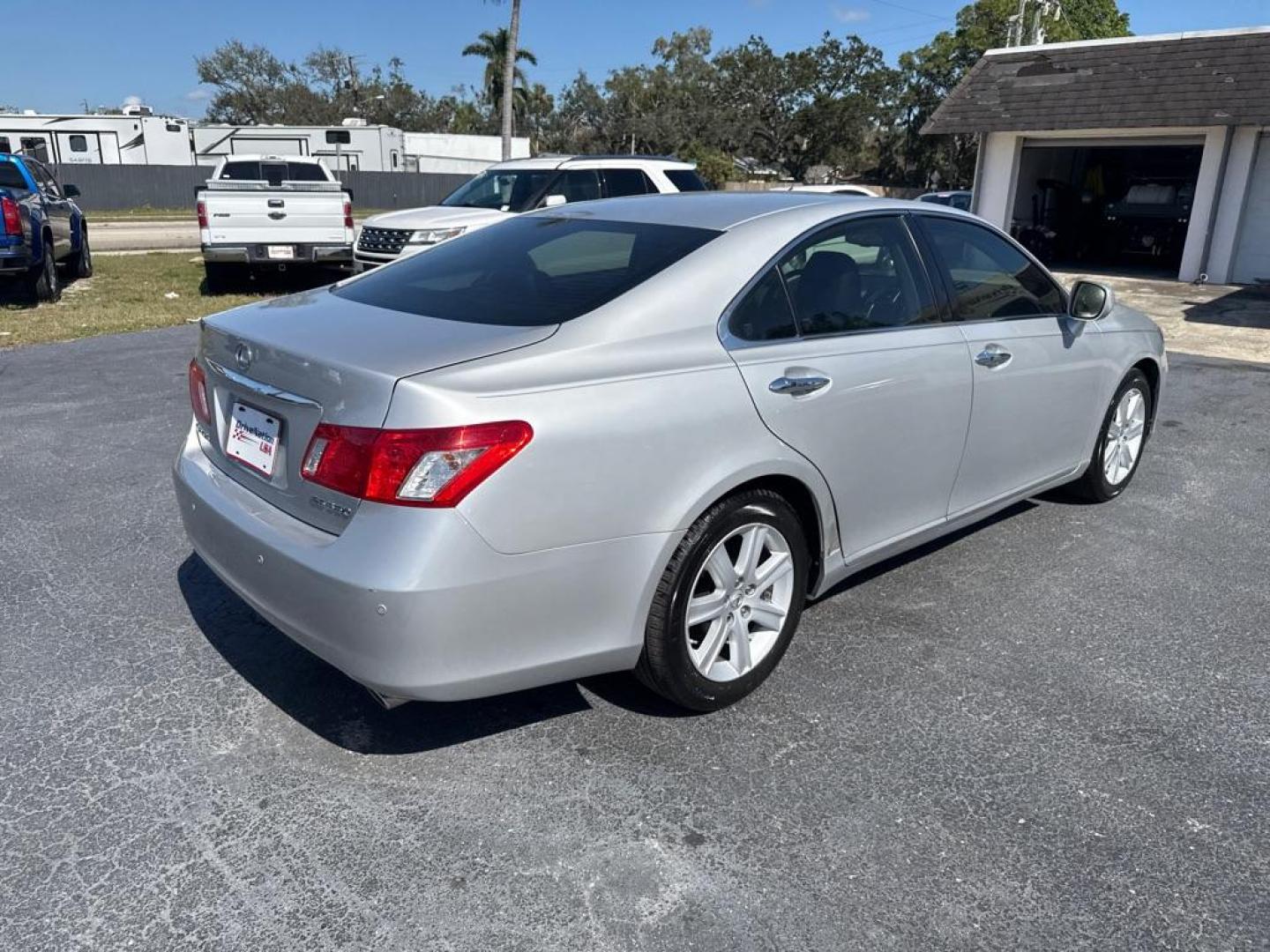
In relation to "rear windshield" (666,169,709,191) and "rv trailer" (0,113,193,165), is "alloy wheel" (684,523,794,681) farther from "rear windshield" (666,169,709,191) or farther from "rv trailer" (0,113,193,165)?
"rv trailer" (0,113,193,165)

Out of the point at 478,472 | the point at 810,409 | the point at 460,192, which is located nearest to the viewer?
the point at 478,472

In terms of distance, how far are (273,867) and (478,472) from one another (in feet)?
3.69

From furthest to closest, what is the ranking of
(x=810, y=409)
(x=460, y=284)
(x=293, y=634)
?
(x=460, y=284) → (x=810, y=409) → (x=293, y=634)

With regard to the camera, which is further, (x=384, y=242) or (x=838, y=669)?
(x=384, y=242)

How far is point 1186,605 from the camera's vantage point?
407cm

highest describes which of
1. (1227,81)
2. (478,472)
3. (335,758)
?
(1227,81)

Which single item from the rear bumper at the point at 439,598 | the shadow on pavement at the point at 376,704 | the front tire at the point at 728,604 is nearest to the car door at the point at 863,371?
the front tire at the point at 728,604

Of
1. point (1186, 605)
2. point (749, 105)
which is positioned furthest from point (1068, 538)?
point (749, 105)

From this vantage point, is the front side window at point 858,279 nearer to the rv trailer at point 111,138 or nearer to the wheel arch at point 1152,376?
the wheel arch at point 1152,376

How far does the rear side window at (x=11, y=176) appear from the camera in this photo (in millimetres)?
12195

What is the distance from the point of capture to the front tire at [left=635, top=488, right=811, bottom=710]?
2.87 metres

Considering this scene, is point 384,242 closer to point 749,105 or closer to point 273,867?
point 273,867

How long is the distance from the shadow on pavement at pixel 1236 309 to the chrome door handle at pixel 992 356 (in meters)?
10.6

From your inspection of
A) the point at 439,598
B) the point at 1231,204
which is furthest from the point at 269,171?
the point at 1231,204
